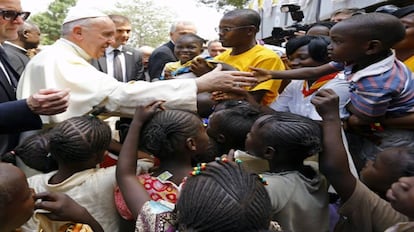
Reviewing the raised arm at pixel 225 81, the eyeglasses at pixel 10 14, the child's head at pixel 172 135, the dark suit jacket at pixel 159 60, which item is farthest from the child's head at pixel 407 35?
the dark suit jacket at pixel 159 60

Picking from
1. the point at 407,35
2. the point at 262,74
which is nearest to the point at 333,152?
the point at 262,74

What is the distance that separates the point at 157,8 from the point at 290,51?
1317 inches

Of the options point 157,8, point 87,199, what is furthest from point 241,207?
point 157,8

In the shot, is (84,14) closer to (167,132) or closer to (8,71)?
(8,71)

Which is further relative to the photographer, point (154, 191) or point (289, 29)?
point (289, 29)

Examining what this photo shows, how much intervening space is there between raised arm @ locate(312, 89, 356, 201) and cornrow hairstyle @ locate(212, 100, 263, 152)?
0.51 m

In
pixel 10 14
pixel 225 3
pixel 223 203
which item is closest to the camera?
pixel 223 203

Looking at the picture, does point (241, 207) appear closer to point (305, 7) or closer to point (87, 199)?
point (87, 199)

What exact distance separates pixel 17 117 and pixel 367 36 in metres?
1.90

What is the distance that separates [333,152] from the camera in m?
1.93

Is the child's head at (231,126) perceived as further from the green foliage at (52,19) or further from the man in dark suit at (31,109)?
the green foliage at (52,19)

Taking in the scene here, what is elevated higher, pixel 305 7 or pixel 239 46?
pixel 239 46

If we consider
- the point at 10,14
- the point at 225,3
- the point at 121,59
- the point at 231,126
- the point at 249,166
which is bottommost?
the point at 225,3

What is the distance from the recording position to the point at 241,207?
1.33 metres
